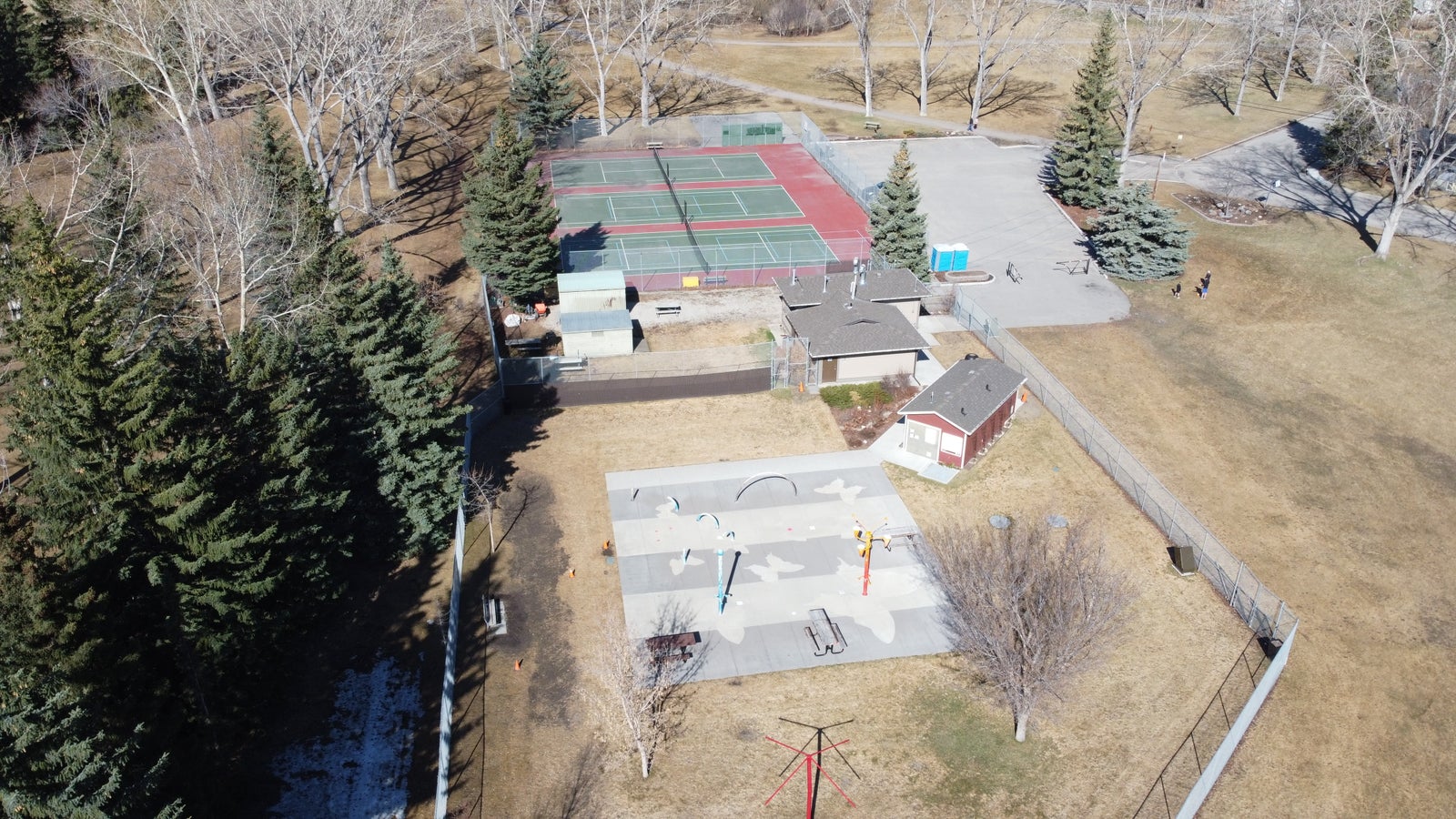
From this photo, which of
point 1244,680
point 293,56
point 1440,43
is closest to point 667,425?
point 1244,680

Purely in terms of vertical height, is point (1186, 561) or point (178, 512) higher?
point (178, 512)

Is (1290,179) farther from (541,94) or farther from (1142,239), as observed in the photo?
(541,94)

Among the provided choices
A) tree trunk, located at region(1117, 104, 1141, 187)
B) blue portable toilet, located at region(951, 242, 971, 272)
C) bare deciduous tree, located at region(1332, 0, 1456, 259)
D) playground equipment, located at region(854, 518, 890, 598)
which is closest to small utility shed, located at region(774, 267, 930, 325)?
blue portable toilet, located at region(951, 242, 971, 272)

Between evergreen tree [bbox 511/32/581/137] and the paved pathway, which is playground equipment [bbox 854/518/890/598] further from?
evergreen tree [bbox 511/32/581/137]

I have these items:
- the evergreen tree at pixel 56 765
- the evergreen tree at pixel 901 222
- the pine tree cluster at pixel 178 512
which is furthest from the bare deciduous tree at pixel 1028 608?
the evergreen tree at pixel 901 222

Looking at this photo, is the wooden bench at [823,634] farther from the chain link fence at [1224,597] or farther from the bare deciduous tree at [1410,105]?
the bare deciduous tree at [1410,105]

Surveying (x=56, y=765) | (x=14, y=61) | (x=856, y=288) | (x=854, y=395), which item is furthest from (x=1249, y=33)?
(x=56, y=765)
